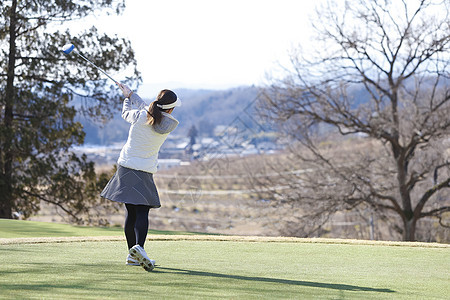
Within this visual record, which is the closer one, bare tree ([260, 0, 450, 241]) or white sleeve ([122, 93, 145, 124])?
white sleeve ([122, 93, 145, 124])

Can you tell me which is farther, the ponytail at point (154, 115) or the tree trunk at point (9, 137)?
the tree trunk at point (9, 137)

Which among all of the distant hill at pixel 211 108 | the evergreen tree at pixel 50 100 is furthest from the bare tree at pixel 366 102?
the distant hill at pixel 211 108

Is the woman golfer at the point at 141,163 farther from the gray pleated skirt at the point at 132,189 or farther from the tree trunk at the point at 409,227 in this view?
the tree trunk at the point at 409,227

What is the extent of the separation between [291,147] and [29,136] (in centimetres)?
828

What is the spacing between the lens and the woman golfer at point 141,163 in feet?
17.9

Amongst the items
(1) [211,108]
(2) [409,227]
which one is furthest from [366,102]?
(1) [211,108]

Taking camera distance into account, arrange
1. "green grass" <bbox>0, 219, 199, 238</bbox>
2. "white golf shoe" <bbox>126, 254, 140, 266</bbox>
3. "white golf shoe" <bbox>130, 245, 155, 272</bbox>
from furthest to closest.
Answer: "green grass" <bbox>0, 219, 199, 238</bbox>, "white golf shoe" <bbox>126, 254, 140, 266</bbox>, "white golf shoe" <bbox>130, 245, 155, 272</bbox>

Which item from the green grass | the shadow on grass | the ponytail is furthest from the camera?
the green grass

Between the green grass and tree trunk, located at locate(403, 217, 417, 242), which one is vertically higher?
the green grass

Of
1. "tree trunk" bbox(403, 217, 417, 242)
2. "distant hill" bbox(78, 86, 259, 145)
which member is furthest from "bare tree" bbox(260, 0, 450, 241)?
"distant hill" bbox(78, 86, 259, 145)

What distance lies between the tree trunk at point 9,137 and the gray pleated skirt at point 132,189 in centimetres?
1399

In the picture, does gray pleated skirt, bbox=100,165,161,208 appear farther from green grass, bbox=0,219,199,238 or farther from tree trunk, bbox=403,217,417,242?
tree trunk, bbox=403,217,417,242

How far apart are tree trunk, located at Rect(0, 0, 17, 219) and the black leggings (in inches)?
548

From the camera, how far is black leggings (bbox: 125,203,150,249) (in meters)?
5.50
